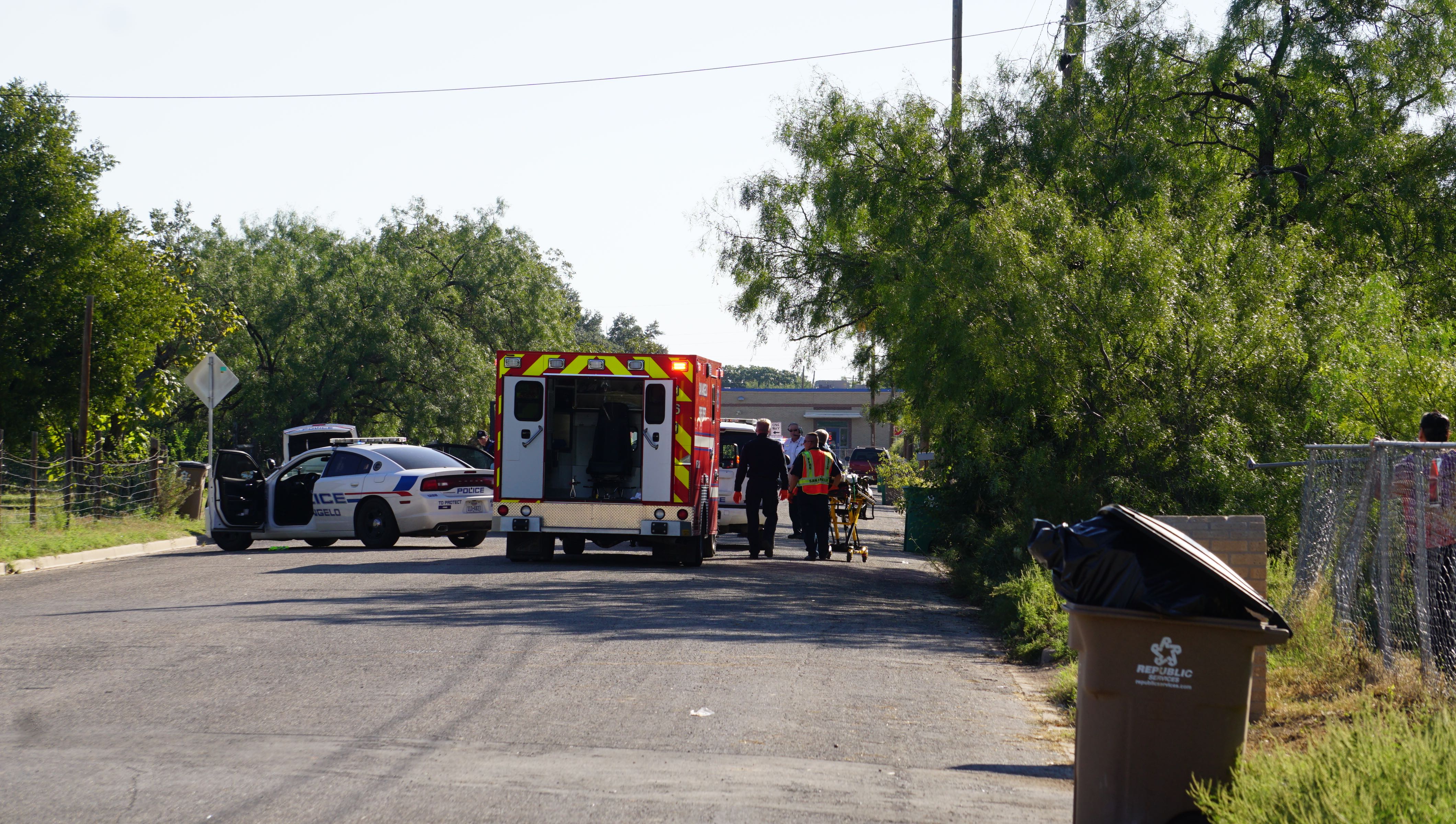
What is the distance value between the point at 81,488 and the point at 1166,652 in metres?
20.6

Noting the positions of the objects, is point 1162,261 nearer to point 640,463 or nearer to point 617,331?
point 640,463

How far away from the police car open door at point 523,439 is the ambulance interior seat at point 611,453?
1168 millimetres

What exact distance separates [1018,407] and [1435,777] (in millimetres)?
10676

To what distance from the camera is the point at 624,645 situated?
9766 mm

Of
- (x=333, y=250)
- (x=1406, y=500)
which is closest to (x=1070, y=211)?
(x=1406, y=500)

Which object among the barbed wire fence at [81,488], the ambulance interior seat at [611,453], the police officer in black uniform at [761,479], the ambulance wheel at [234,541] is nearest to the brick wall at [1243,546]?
the ambulance interior seat at [611,453]

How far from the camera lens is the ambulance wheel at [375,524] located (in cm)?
1894

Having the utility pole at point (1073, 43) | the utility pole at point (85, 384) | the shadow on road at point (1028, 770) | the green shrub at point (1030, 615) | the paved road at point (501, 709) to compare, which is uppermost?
the utility pole at point (1073, 43)

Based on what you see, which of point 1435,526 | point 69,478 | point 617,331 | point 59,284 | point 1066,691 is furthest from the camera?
point 617,331

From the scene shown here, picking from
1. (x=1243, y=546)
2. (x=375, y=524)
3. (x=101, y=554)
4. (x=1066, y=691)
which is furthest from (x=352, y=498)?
(x=1243, y=546)

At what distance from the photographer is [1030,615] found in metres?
10.8

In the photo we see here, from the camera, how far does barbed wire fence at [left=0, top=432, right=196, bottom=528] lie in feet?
63.9

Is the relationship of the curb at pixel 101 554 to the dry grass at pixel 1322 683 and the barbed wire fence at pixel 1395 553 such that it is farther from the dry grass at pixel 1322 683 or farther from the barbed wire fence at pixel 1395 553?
the barbed wire fence at pixel 1395 553

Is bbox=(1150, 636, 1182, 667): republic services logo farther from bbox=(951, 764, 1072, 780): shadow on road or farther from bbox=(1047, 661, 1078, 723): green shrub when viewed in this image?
bbox=(1047, 661, 1078, 723): green shrub
